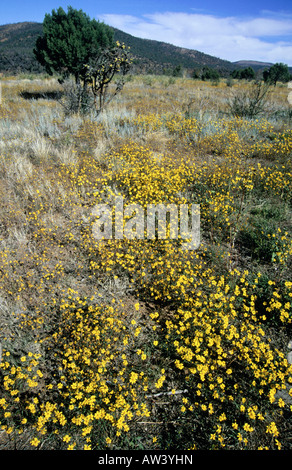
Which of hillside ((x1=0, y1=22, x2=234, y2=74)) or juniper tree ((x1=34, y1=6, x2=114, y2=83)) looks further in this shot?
hillside ((x1=0, y1=22, x2=234, y2=74))

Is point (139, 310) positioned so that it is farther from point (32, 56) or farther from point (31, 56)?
point (31, 56)

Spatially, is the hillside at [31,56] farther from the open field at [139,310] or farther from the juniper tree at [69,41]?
the open field at [139,310]

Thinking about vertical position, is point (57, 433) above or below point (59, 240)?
below

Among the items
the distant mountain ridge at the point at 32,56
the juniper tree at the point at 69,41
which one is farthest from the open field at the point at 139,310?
the distant mountain ridge at the point at 32,56

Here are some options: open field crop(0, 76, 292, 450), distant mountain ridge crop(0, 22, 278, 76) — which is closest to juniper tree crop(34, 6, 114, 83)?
open field crop(0, 76, 292, 450)

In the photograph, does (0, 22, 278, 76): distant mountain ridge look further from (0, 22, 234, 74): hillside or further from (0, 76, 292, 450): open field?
(0, 76, 292, 450): open field

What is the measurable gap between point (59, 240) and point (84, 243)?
1.57 ft

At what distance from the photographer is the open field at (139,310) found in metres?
2.52

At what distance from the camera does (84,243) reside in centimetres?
444

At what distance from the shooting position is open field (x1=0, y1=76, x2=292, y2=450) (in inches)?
99.0

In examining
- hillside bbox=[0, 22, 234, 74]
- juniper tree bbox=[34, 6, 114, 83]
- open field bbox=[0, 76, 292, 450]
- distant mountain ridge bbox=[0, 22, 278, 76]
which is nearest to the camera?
open field bbox=[0, 76, 292, 450]

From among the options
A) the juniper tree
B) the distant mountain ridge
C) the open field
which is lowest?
the open field

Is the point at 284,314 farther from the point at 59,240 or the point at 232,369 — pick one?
the point at 59,240

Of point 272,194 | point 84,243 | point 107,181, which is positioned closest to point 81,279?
point 84,243
